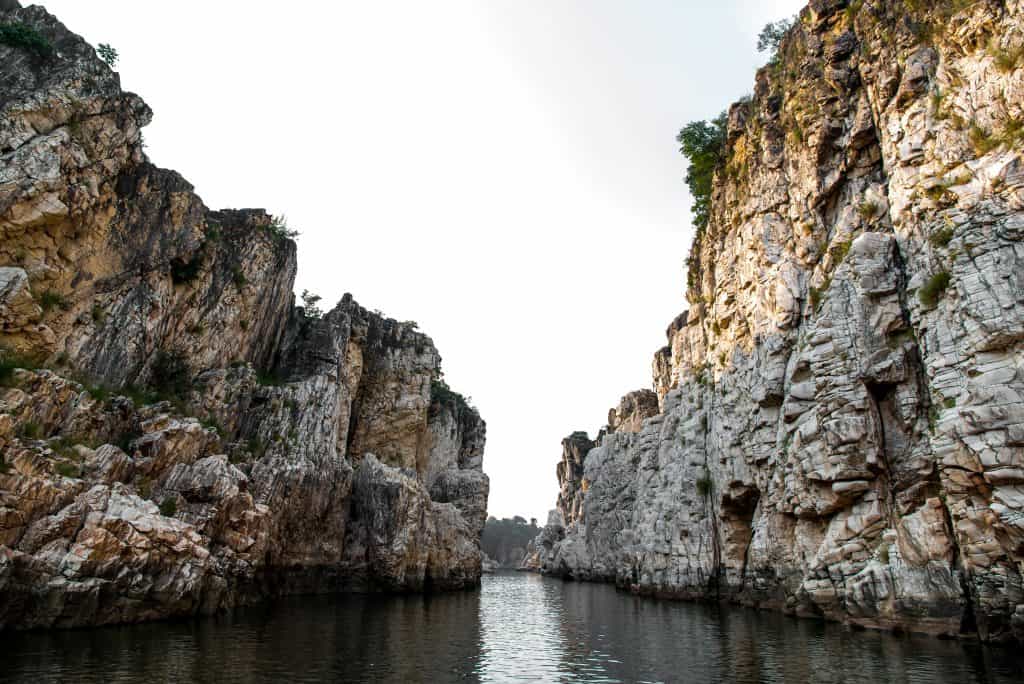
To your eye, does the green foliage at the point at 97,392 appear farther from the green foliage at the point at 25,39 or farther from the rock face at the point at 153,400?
the green foliage at the point at 25,39

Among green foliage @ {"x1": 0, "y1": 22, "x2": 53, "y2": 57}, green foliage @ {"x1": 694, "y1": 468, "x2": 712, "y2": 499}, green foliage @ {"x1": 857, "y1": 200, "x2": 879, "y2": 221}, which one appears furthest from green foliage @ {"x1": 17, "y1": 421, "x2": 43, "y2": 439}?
green foliage @ {"x1": 694, "y1": 468, "x2": 712, "y2": 499}

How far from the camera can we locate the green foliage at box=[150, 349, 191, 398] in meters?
35.8

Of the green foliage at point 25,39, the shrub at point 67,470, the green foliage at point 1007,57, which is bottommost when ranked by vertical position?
the shrub at point 67,470

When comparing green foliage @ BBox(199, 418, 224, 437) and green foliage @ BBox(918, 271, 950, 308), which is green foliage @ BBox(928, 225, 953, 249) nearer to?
green foliage @ BBox(918, 271, 950, 308)

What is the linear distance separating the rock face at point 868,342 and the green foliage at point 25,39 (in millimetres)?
41058

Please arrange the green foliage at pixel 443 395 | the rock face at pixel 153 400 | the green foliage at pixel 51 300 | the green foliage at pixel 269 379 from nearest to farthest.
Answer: the rock face at pixel 153 400
the green foliage at pixel 51 300
the green foliage at pixel 269 379
the green foliage at pixel 443 395

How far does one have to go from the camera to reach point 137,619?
71.9 ft

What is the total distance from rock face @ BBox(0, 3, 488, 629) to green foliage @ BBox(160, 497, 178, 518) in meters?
0.12

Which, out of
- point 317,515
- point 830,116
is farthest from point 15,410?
point 830,116

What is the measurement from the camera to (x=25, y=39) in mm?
30078

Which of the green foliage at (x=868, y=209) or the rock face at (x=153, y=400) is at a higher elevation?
the green foliage at (x=868, y=209)

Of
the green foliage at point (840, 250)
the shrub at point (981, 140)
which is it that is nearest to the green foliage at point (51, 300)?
the green foliage at point (840, 250)

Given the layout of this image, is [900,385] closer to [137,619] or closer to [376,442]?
[137,619]

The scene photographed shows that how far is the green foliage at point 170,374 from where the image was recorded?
35750 millimetres
